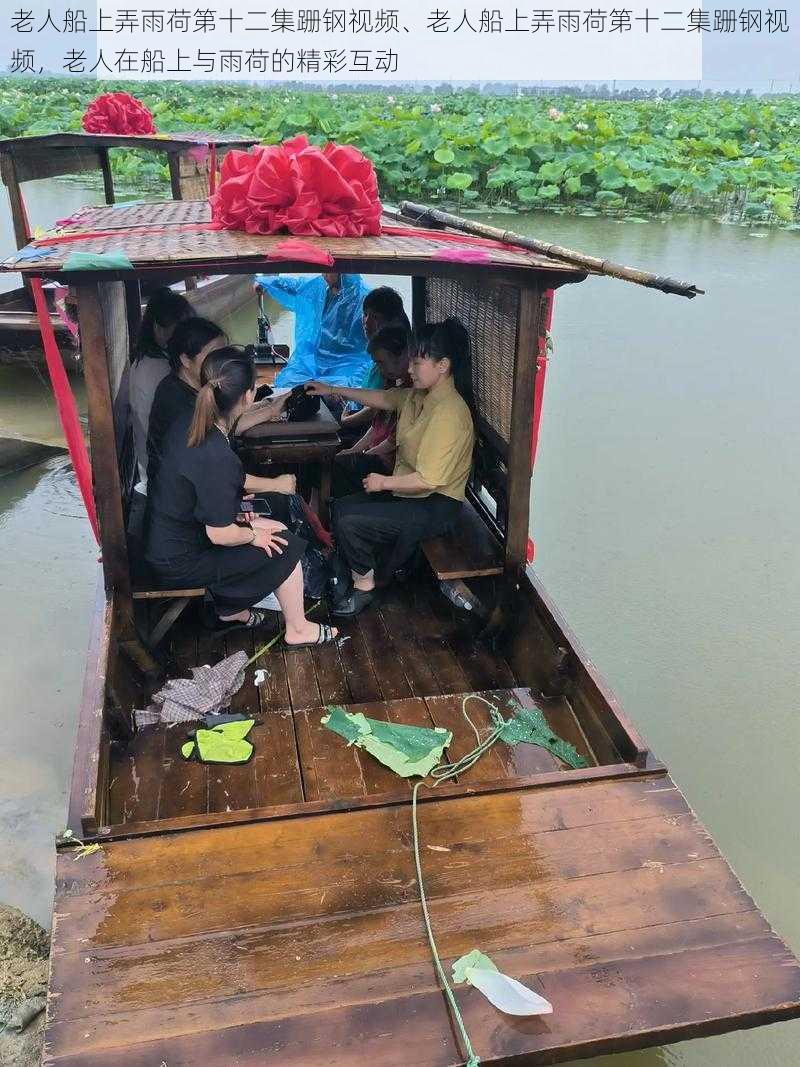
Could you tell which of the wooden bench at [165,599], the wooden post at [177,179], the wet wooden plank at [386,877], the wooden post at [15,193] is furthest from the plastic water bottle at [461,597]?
the wooden post at [177,179]

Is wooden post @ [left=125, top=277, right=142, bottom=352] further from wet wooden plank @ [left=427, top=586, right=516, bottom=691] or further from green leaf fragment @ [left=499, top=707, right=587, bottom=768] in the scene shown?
green leaf fragment @ [left=499, top=707, right=587, bottom=768]

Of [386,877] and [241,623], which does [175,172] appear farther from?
[386,877]

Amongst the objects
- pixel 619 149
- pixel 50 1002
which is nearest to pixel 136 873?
pixel 50 1002

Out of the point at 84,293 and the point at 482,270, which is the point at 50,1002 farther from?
the point at 482,270

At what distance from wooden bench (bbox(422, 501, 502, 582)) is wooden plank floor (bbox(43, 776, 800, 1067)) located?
1.08 m

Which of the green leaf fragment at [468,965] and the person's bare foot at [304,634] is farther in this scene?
the person's bare foot at [304,634]

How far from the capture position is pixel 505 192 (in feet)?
42.4

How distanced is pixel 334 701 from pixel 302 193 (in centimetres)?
160

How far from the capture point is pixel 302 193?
100 inches

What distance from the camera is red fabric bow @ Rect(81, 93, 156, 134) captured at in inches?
248

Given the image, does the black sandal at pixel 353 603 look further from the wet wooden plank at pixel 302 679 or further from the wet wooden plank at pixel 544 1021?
the wet wooden plank at pixel 544 1021

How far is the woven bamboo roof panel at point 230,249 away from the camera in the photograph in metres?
2.13

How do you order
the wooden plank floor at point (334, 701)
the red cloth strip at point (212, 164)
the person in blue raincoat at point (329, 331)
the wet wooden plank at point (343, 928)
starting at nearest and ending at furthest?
the wet wooden plank at point (343, 928)
the wooden plank floor at point (334, 701)
the person in blue raincoat at point (329, 331)
the red cloth strip at point (212, 164)

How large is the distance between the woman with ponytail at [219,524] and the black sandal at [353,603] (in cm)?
17
